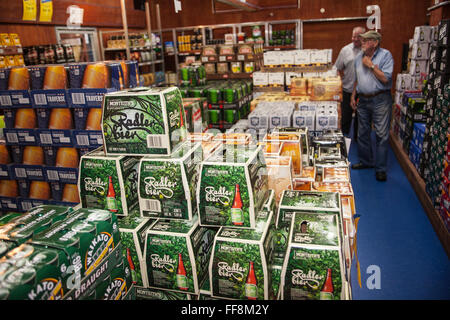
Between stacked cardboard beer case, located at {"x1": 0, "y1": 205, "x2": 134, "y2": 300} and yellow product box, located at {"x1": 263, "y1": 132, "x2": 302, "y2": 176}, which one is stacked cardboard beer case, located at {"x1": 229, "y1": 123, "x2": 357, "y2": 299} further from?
stacked cardboard beer case, located at {"x1": 0, "y1": 205, "x2": 134, "y2": 300}

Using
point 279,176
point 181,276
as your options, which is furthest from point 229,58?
point 181,276

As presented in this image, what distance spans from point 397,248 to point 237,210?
2.36 m

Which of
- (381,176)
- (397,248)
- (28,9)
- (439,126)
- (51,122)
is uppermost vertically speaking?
(28,9)

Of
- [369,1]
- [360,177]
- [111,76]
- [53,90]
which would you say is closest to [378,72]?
[360,177]

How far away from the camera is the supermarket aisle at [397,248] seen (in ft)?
9.03

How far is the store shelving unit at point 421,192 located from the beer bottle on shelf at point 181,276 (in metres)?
2.62

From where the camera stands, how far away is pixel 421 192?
165 inches

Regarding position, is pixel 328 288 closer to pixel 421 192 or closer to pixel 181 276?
pixel 181 276

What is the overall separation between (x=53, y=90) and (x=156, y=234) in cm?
196

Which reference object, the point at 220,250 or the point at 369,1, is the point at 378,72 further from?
the point at 369,1

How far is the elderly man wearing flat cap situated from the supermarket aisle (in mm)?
586

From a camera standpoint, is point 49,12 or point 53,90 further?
point 49,12

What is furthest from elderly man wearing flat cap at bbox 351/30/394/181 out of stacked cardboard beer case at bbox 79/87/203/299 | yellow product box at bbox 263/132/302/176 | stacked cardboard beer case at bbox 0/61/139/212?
stacked cardboard beer case at bbox 79/87/203/299
